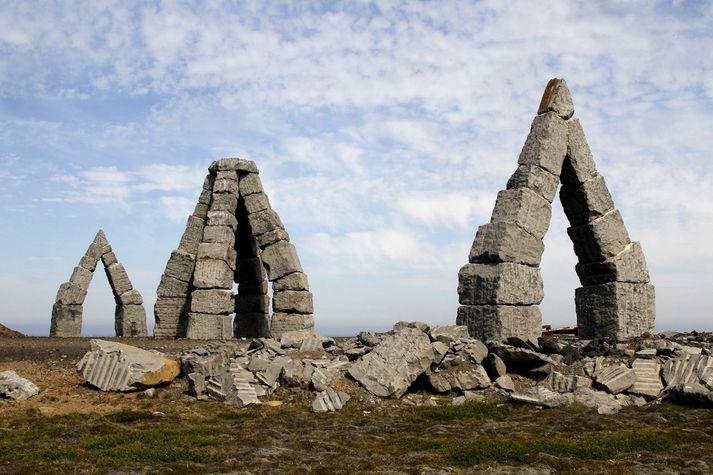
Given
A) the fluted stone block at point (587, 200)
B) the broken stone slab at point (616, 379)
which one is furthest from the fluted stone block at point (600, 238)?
the broken stone slab at point (616, 379)

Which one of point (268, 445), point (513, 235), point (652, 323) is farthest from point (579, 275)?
point (268, 445)

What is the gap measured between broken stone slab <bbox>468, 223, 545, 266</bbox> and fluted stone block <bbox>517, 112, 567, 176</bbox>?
1.46 m

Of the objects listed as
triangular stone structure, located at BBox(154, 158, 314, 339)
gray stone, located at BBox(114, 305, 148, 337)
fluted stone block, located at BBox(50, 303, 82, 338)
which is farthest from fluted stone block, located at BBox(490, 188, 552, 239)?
fluted stone block, located at BBox(50, 303, 82, 338)

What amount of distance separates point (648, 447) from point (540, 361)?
12.7ft

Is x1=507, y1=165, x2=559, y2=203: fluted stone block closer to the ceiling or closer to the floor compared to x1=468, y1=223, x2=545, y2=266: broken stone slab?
closer to the ceiling

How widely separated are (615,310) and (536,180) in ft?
9.55

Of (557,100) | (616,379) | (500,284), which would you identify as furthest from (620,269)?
(616,379)

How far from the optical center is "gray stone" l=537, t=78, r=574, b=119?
13734 mm

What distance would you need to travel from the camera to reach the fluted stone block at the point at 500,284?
39.3 ft

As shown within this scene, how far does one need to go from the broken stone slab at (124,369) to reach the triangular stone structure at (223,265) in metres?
8.04

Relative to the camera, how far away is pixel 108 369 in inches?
428

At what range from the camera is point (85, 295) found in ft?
84.6

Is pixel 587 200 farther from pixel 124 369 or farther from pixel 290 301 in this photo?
pixel 124 369

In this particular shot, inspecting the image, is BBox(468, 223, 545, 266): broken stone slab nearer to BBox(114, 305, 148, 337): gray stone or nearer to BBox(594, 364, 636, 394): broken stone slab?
BBox(594, 364, 636, 394): broken stone slab
